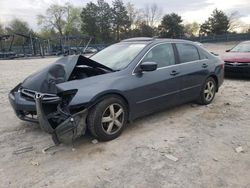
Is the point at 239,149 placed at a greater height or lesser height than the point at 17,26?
lesser

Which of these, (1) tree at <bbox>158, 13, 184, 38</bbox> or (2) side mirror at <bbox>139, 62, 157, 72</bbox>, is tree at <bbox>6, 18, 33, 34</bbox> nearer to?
(1) tree at <bbox>158, 13, 184, 38</bbox>

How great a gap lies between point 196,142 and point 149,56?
1.68 metres

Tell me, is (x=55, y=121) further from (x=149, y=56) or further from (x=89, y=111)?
(x=149, y=56)

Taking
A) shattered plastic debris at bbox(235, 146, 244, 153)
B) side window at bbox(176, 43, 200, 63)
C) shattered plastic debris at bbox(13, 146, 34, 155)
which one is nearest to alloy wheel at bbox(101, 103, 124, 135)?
shattered plastic debris at bbox(13, 146, 34, 155)

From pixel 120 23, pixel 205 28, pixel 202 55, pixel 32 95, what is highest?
pixel 120 23

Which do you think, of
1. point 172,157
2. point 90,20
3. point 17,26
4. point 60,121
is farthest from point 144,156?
point 17,26

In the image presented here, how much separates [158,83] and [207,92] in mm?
1774

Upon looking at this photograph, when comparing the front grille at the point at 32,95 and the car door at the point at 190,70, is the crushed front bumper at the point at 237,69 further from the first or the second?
the front grille at the point at 32,95

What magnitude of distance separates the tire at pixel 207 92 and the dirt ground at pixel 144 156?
2.28ft

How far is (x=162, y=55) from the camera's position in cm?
509

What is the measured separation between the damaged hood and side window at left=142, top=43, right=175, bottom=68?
843 mm

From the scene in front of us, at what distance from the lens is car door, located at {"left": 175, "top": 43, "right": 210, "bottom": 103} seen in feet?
17.6

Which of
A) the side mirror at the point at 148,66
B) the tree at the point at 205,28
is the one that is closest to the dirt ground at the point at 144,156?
the side mirror at the point at 148,66

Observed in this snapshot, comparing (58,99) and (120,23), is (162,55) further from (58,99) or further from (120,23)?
(120,23)
